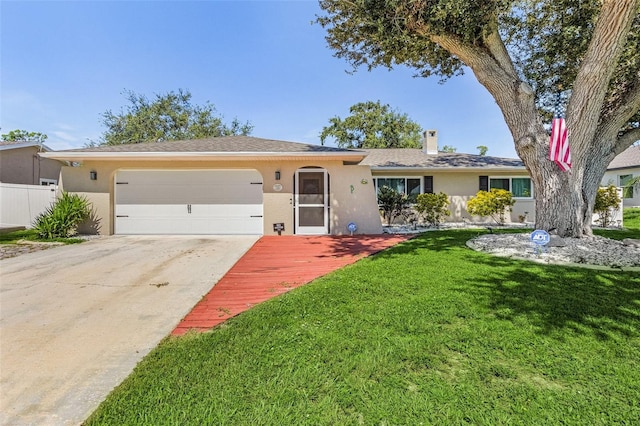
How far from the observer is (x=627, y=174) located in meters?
19.8

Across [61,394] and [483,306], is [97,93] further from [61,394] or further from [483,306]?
[483,306]

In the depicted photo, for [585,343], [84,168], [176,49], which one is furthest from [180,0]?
[585,343]

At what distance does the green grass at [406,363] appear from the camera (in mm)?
1770

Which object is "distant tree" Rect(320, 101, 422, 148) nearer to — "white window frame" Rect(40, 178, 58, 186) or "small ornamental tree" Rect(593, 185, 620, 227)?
"small ornamental tree" Rect(593, 185, 620, 227)

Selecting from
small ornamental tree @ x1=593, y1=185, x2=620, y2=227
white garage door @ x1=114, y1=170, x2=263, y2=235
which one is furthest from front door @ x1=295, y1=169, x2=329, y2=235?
small ornamental tree @ x1=593, y1=185, x2=620, y2=227

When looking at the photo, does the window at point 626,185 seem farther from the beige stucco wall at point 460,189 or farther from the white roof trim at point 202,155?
the white roof trim at point 202,155

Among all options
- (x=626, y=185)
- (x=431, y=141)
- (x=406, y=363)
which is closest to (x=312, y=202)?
(x=406, y=363)

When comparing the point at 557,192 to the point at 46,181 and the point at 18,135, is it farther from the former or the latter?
the point at 18,135

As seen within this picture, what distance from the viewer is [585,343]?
2461mm

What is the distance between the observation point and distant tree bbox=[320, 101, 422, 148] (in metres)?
27.5

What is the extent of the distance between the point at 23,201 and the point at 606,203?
21900 millimetres

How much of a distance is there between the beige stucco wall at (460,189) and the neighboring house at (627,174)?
35.8 ft

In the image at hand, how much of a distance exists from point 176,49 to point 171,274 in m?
13.7

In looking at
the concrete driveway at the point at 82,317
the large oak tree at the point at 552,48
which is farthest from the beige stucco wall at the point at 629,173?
the concrete driveway at the point at 82,317
